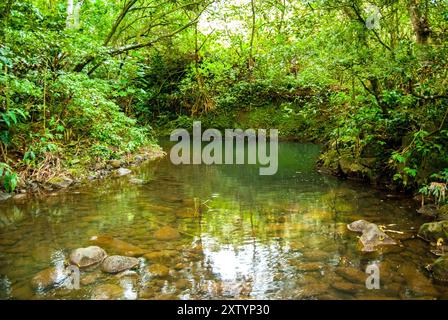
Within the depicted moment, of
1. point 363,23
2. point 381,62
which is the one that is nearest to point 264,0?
point 363,23

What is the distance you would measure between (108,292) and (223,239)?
5.69 ft

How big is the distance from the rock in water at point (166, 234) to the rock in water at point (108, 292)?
1.26 metres

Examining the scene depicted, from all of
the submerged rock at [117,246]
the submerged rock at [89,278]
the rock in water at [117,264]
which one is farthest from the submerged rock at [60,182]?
the submerged rock at [89,278]

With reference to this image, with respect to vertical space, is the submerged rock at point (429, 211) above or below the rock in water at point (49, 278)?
above

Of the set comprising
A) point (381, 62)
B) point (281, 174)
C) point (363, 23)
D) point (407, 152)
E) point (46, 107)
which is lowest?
point (281, 174)

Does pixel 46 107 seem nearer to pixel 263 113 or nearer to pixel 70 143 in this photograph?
pixel 70 143

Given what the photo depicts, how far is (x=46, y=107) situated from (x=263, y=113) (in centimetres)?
1194

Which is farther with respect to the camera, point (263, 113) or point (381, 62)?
point (263, 113)

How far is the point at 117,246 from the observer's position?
4.28 m

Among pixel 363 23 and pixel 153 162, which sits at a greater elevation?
pixel 363 23

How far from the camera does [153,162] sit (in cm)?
1091

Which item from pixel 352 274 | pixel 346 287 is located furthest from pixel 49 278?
pixel 352 274

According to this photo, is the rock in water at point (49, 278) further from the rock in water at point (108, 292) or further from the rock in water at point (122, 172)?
the rock in water at point (122, 172)

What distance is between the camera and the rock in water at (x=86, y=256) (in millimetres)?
3736
